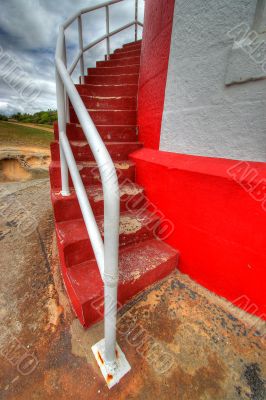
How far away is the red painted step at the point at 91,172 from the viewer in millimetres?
1716

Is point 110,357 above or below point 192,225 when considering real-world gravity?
below

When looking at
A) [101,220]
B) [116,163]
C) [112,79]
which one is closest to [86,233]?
[101,220]

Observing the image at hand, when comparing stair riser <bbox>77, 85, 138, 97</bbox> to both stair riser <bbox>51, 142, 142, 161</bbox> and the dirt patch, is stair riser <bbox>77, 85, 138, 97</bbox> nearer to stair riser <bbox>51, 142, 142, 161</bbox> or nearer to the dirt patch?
stair riser <bbox>51, 142, 142, 161</bbox>

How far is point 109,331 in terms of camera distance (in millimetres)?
963

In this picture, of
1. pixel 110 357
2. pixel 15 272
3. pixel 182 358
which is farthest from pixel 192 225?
pixel 15 272

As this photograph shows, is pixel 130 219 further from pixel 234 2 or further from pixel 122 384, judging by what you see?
pixel 234 2

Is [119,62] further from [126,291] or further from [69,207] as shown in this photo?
[126,291]

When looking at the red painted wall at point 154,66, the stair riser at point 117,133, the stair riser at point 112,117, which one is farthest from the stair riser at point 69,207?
the stair riser at point 112,117

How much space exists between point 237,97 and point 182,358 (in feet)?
5.62

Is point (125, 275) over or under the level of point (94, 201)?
under

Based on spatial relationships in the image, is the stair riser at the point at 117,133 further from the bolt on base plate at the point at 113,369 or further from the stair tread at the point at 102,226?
the bolt on base plate at the point at 113,369

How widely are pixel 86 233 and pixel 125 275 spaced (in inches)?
18.1

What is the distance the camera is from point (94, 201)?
5.58 ft

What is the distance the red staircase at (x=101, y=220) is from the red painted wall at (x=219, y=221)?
0.81 ft
